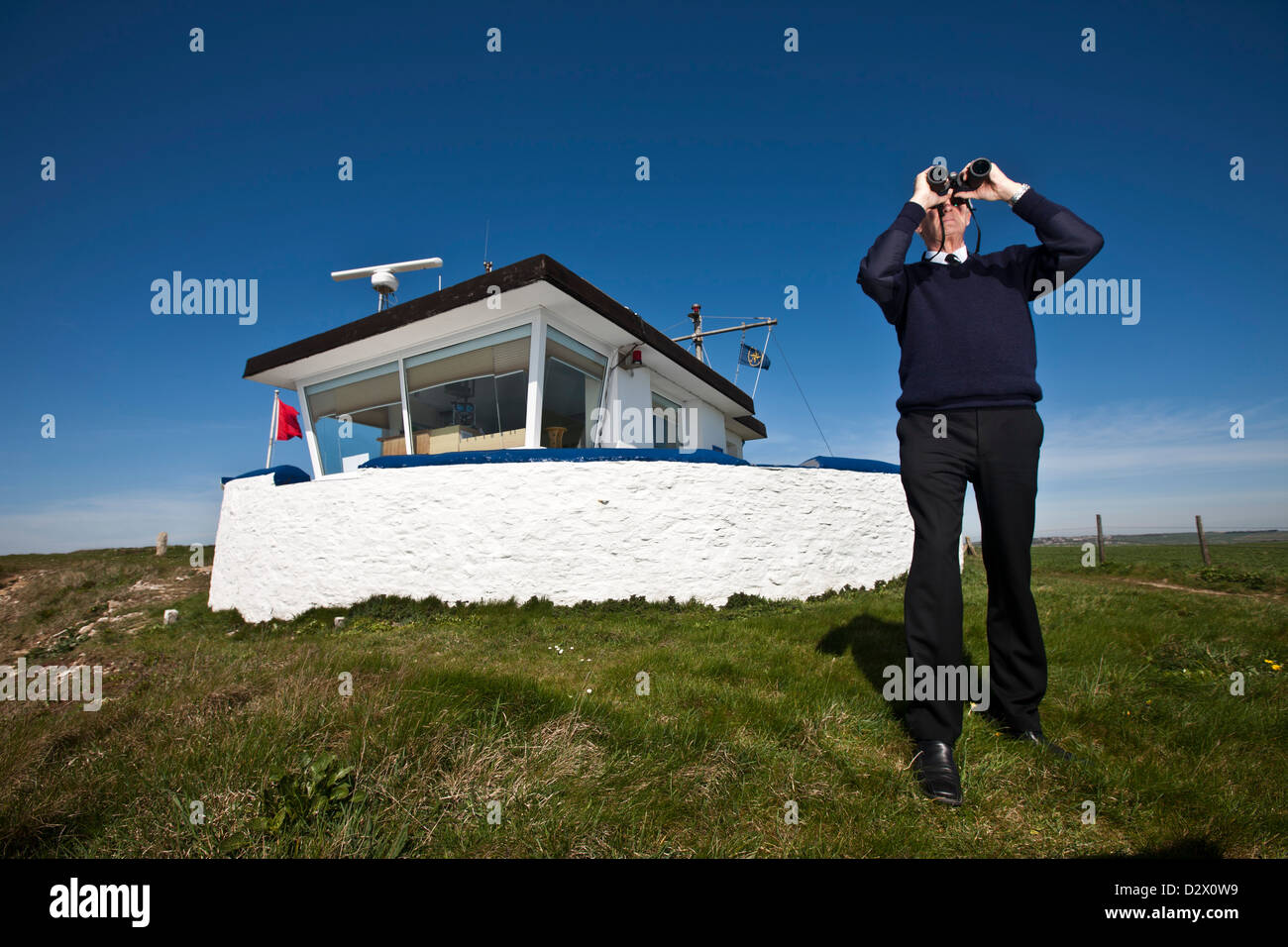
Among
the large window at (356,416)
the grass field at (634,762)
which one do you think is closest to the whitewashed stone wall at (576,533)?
the large window at (356,416)

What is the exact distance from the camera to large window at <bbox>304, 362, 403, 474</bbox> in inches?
455

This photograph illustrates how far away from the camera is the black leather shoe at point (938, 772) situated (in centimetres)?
193

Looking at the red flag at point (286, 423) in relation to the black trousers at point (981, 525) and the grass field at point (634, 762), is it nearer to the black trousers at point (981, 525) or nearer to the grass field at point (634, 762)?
the grass field at point (634, 762)

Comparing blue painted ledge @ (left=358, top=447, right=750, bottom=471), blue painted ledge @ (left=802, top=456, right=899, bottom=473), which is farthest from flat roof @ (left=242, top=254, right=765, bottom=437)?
blue painted ledge @ (left=802, top=456, right=899, bottom=473)

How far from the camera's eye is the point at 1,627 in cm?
1246

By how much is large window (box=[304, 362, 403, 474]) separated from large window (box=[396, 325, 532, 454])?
71 centimetres

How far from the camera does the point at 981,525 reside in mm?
2457

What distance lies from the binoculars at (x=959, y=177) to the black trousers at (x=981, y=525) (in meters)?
1.15

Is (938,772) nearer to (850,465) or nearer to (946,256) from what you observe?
(946,256)

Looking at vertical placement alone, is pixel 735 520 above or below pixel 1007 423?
below

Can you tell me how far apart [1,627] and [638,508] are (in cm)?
1690

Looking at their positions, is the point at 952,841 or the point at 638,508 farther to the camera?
the point at 638,508
